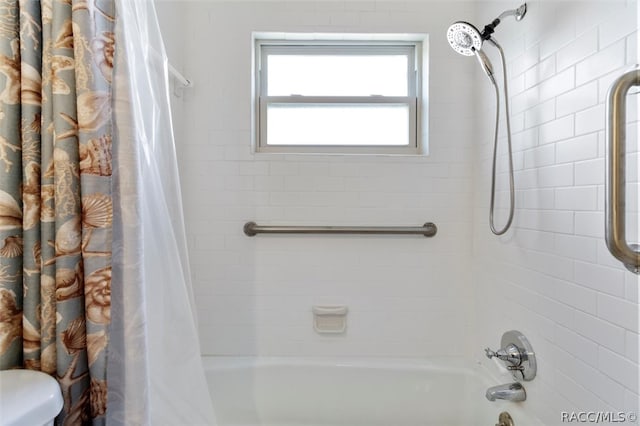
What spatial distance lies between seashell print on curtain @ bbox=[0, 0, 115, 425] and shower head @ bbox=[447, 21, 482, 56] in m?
1.11

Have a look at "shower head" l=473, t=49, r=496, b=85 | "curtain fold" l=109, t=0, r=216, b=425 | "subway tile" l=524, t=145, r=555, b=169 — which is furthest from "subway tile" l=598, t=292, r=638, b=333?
"curtain fold" l=109, t=0, r=216, b=425

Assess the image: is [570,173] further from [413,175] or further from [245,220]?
[245,220]

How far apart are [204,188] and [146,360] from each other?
1.03 meters

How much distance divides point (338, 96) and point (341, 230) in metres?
0.69

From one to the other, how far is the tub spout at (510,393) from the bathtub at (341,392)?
0.26m

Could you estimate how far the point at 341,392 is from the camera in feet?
5.11

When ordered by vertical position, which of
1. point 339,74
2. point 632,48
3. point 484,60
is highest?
point 339,74

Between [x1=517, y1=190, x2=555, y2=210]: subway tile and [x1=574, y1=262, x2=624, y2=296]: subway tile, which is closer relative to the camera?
[x1=574, y1=262, x2=624, y2=296]: subway tile

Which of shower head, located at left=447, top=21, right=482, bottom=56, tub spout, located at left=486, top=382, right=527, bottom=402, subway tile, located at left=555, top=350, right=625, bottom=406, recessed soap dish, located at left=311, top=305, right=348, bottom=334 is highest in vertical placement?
shower head, located at left=447, top=21, right=482, bottom=56

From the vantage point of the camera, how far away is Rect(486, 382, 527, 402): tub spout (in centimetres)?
122

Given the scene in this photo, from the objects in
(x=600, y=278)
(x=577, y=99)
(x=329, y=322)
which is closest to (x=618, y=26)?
(x=577, y=99)

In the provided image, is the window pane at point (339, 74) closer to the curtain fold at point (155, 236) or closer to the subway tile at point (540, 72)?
the subway tile at point (540, 72)

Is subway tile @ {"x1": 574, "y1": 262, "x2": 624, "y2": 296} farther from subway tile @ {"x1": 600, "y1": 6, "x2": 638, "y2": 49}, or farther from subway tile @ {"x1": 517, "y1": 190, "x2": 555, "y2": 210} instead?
subway tile @ {"x1": 600, "y1": 6, "x2": 638, "y2": 49}

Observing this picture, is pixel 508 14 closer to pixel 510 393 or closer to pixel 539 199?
pixel 539 199
